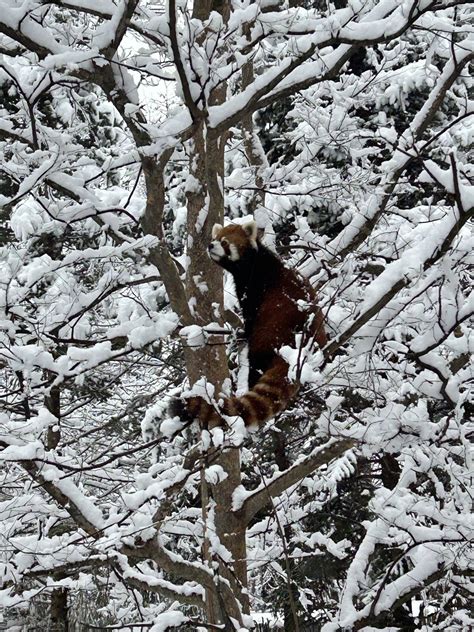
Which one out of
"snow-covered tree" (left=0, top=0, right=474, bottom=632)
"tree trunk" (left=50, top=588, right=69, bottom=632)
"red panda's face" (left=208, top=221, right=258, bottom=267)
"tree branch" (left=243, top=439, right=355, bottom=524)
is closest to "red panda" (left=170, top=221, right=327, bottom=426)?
"red panda's face" (left=208, top=221, right=258, bottom=267)

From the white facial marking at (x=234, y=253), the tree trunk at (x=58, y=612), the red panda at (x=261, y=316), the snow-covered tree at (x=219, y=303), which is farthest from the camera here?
the tree trunk at (x=58, y=612)

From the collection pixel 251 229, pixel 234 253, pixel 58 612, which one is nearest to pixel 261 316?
pixel 234 253

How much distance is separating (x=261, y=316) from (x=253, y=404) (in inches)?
41.5

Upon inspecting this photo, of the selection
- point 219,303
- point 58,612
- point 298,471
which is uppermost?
point 58,612

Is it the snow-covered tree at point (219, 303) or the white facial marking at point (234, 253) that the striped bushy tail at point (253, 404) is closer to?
the snow-covered tree at point (219, 303)

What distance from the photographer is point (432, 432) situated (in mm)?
3986

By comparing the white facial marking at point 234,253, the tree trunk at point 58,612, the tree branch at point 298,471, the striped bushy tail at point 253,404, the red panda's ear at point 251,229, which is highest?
the red panda's ear at point 251,229

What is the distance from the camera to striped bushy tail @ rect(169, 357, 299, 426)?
3.42 metres

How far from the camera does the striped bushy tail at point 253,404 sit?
3417 millimetres

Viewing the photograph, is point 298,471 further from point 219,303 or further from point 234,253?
point 234,253

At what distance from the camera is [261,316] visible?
191 inches

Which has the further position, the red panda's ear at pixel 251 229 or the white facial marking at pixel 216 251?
the red panda's ear at pixel 251 229

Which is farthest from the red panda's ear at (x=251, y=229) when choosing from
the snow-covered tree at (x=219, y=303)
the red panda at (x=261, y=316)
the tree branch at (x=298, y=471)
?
the tree branch at (x=298, y=471)

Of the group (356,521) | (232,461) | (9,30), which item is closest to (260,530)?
(232,461)
